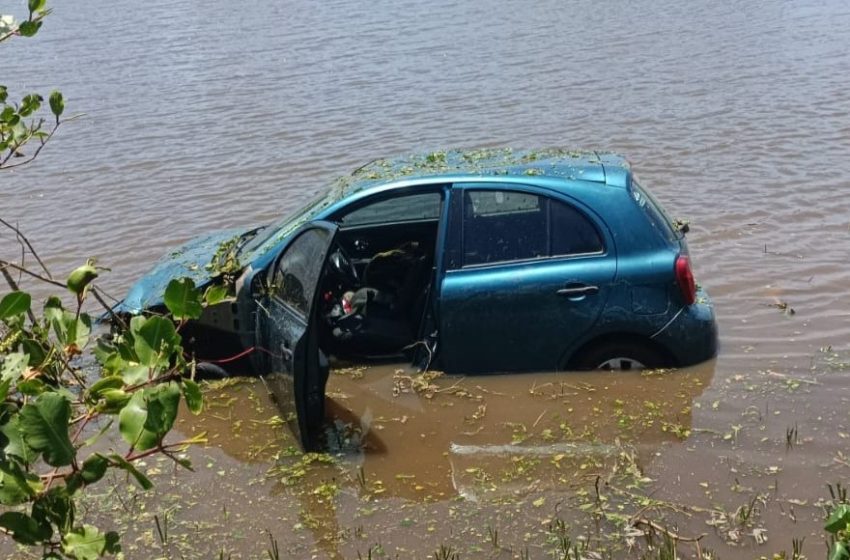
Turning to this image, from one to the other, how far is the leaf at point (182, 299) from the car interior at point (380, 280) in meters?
4.00

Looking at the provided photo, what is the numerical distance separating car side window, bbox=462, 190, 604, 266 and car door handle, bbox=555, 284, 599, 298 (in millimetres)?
230

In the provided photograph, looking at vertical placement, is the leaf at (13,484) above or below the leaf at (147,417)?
below

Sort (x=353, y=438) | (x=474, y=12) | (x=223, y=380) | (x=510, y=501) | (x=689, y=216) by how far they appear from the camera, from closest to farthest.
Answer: (x=510, y=501) → (x=353, y=438) → (x=223, y=380) → (x=689, y=216) → (x=474, y=12)

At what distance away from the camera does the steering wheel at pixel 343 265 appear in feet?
21.6

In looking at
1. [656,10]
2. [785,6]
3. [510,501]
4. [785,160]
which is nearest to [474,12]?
[656,10]

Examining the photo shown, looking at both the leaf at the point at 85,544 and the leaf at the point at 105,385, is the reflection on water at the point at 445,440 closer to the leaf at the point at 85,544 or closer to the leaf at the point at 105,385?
the leaf at the point at 85,544

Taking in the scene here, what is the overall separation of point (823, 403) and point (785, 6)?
17.9m

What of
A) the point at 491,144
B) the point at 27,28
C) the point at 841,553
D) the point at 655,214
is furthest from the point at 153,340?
the point at 491,144

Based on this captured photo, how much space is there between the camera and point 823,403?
625 cm

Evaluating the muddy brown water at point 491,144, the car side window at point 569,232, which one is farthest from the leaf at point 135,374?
the car side window at point 569,232

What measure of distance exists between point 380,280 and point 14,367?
4576mm

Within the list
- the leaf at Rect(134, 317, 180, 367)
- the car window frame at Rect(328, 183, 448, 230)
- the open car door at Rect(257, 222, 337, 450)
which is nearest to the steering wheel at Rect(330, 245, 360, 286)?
the car window frame at Rect(328, 183, 448, 230)

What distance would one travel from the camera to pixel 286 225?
22.9 ft

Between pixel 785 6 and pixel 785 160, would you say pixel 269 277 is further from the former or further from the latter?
pixel 785 6
